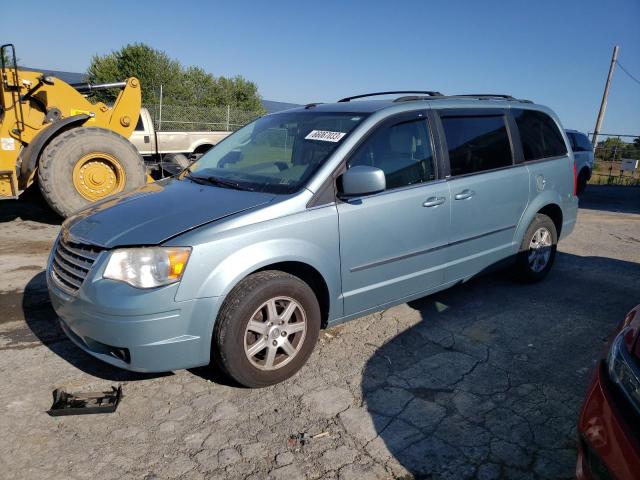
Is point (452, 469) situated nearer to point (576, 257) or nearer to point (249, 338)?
point (249, 338)

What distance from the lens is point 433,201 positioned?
368 centimetres

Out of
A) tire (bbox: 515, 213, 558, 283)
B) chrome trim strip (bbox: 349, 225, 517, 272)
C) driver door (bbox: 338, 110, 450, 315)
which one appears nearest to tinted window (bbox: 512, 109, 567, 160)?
tire (bbox: 515, 213, 558, 283)

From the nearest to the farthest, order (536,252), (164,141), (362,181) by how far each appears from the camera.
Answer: (362,181)
(536,252)
(164,141)

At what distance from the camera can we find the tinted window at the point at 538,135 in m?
4.61

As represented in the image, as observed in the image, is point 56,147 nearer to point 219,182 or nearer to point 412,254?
point 219,182

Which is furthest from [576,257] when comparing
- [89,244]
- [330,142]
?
[89,244]

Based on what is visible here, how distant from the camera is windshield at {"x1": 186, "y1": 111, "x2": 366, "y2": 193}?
3328 mm

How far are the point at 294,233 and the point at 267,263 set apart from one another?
0.86 feet

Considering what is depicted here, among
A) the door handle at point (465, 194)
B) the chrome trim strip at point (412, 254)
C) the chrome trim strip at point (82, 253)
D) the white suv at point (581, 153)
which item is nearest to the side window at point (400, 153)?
the door handle at point (465, 194)

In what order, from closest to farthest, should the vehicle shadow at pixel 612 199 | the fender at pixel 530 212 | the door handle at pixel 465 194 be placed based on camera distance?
the door handle at pixel 465 194
the fender at pixel 530 212
the vehicle shadow at pixel 612 199

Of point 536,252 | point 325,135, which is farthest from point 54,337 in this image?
point 536,252

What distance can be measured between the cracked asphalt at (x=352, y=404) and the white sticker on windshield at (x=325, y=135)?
1524 mm

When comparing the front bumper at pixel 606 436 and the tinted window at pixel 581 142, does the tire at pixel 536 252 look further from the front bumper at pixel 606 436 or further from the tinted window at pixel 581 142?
the tinted window at pixel 581 142

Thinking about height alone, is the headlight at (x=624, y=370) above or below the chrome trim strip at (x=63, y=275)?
below
